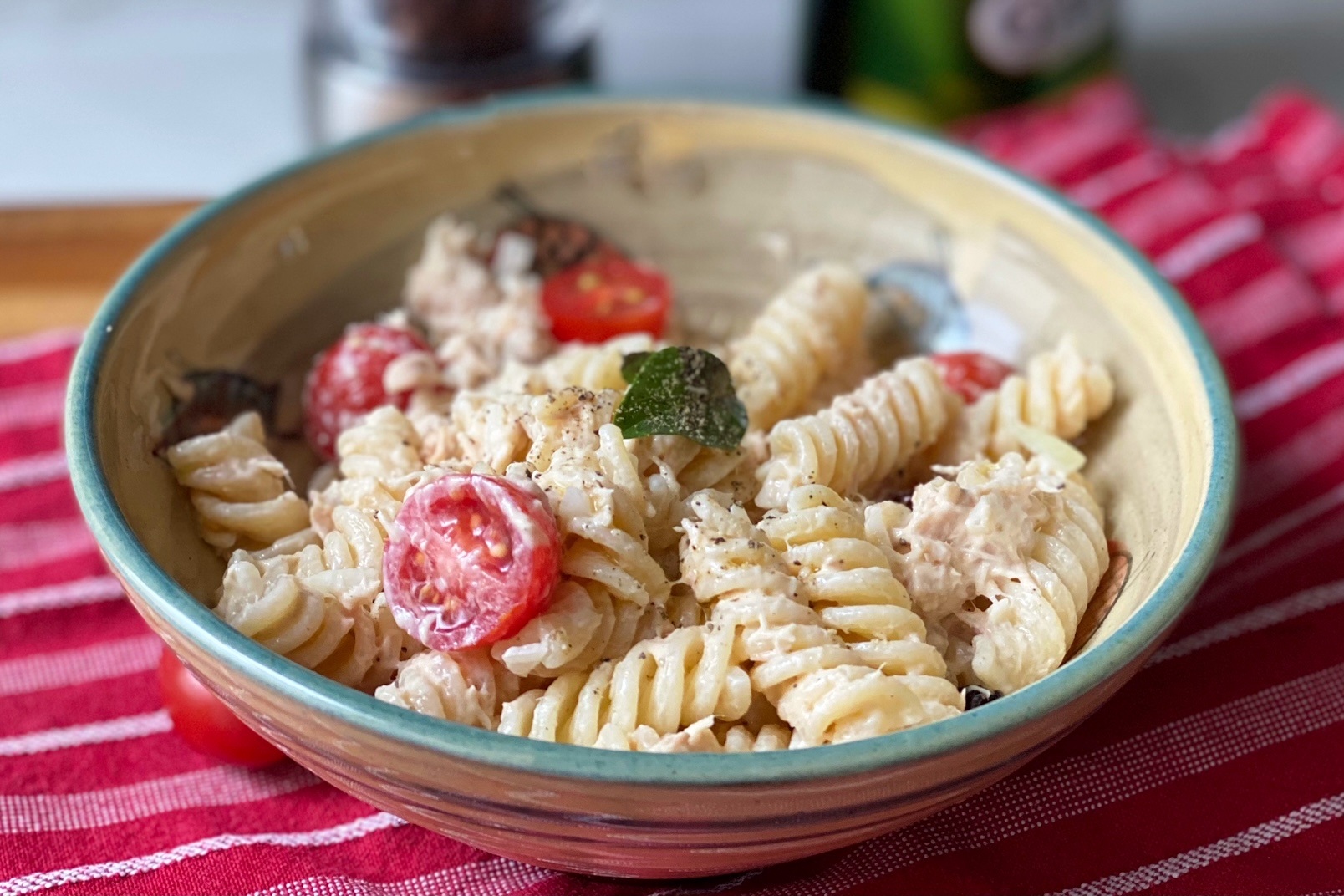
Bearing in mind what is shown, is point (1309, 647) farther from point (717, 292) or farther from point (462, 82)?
point (462, 82)

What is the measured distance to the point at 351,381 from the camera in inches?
96.1

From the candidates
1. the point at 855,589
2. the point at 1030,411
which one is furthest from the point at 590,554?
the point at 1030,411

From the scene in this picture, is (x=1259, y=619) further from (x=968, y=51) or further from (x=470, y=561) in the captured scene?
(x=968, y=51)

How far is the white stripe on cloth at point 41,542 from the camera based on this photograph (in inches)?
105

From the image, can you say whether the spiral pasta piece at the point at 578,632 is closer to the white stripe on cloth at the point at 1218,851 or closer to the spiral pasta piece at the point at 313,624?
the spiral pasta piece at the point at 313,624

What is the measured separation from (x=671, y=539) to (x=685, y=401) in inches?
8.6

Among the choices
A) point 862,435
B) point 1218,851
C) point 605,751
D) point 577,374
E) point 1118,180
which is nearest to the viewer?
point 605,751

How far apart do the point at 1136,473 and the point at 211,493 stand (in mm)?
1504

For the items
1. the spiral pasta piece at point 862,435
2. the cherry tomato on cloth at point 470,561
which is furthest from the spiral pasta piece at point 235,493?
the spiral pasta piece at point 862,435

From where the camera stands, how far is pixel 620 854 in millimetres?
1712

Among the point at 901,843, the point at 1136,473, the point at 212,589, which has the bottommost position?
the point at 901,843

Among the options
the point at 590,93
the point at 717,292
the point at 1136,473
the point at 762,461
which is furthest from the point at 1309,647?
the point at 590,93

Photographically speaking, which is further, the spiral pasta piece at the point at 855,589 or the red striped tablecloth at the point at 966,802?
the red striped tablecloth at the point at 966,802

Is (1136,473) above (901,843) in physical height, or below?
above
